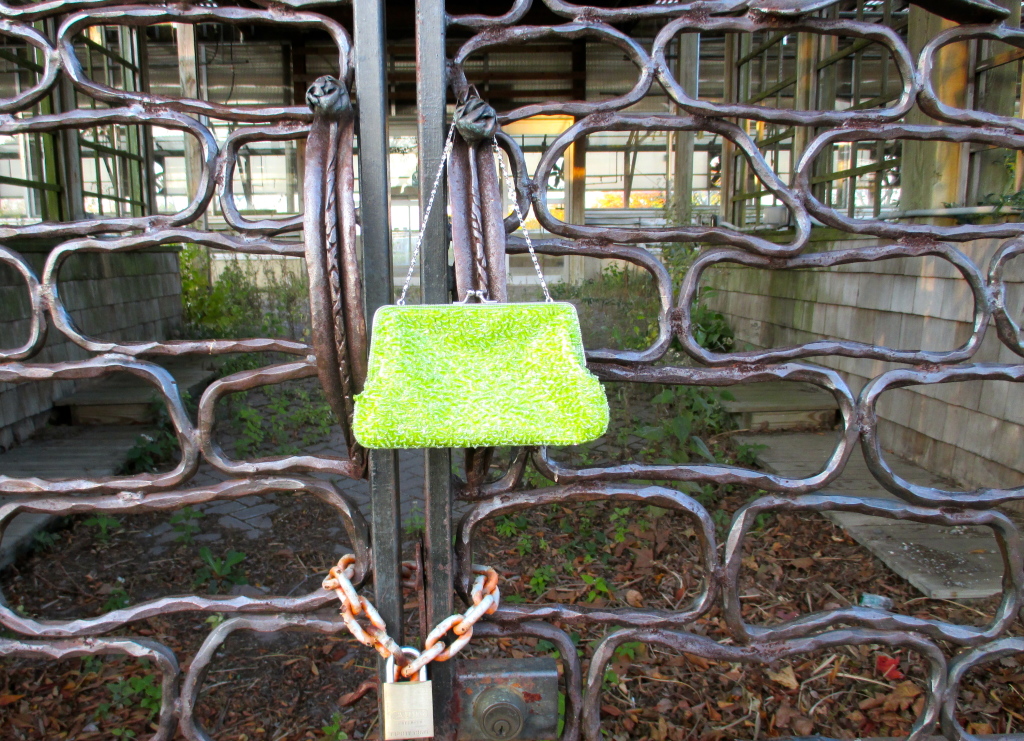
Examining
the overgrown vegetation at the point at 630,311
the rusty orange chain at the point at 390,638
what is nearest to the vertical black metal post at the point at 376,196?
the rusty orange chain at the point at 390,638

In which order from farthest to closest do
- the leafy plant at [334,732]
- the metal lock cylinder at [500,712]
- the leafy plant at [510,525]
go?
the leafy plant at [510,525], the leafy plant at [334,732], the metal lock cylinder at [500,712]

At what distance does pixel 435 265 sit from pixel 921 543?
274cm

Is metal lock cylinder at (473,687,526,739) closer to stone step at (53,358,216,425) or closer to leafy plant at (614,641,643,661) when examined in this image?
leafy plant at (614,641,643,661)

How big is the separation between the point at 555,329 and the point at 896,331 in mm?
3743

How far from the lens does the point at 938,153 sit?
3.75 metres

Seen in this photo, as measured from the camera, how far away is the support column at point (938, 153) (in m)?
3.60

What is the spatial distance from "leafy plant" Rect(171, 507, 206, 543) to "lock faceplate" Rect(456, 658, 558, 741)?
7.33ft

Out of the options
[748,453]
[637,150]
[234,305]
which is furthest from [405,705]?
[637,150]

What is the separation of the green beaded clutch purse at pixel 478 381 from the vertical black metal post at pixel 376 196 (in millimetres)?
213

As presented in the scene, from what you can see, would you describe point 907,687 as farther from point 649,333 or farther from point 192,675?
point 649,333

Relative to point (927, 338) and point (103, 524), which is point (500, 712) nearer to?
point (103, 524)

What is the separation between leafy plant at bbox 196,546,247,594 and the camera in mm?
2918

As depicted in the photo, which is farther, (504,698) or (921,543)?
(921,543)

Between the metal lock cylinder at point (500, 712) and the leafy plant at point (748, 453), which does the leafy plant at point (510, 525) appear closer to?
the leafy plant at point (748, 453)
